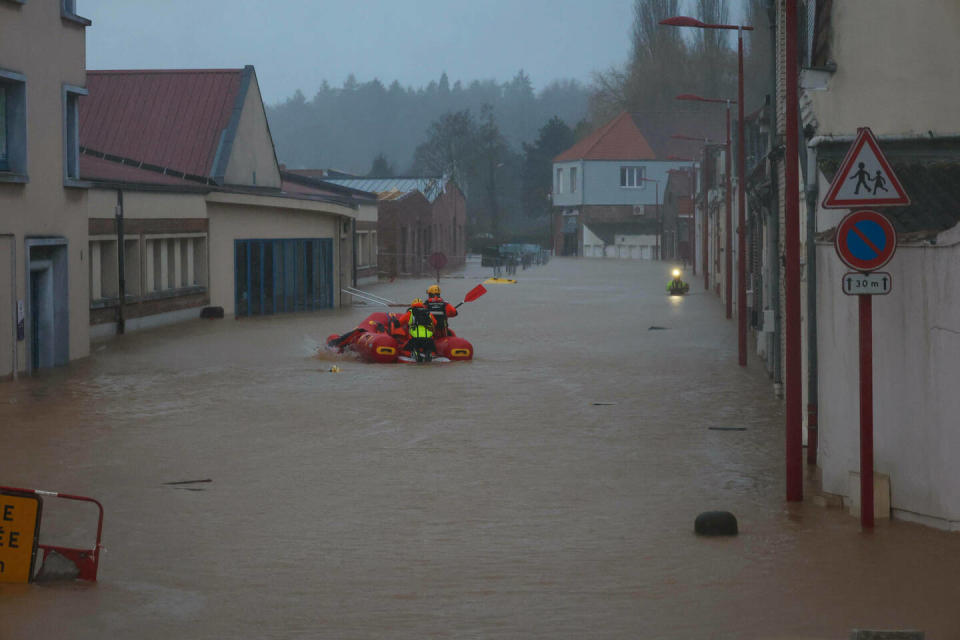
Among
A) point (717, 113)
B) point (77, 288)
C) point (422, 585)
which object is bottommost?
point (422, 585)

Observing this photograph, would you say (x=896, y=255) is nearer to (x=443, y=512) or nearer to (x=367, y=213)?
(x=443, y=512)

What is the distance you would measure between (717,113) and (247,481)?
101 meters

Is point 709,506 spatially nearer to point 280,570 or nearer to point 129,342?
point 280,570

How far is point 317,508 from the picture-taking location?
11.9 metres

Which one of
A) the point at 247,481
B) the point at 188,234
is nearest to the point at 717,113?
the point at 188,234

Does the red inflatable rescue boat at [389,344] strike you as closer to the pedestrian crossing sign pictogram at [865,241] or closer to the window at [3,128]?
the window at [3,128]

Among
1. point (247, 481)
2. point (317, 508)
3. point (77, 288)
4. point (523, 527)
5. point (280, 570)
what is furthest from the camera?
point (77, 288)

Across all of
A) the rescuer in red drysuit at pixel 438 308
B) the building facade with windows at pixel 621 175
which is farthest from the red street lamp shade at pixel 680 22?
the building facade with windows at pixel 621 175

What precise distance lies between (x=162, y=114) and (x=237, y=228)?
6.61 meters

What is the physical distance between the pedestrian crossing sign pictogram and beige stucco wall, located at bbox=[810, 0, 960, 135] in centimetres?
270

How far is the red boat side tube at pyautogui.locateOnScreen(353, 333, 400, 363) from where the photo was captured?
25453mm

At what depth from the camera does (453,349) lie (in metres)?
26.0

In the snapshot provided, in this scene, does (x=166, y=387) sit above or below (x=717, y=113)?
below

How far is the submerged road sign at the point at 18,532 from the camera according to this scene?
29.0 ft
